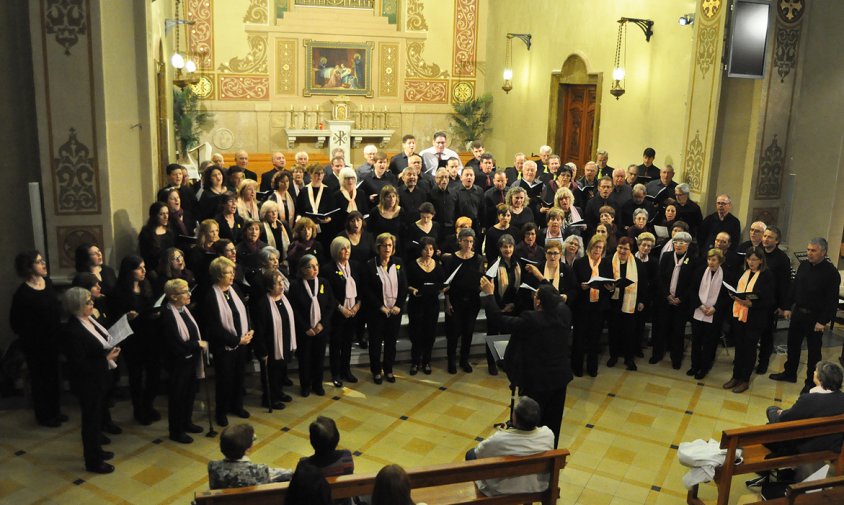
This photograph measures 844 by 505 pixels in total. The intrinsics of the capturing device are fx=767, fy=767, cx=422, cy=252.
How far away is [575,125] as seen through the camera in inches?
556

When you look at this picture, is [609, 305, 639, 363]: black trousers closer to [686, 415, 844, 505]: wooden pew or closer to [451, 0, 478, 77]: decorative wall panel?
[686, 415, 844, 505]: wooden pew

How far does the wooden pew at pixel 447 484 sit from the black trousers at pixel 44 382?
3295 mm

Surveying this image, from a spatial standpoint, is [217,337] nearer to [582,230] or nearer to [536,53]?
[582,230]

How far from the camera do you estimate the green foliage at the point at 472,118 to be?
1772cm

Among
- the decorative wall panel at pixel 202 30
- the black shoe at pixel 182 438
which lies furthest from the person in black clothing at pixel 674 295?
the decorative wall panel at pixel 202 30

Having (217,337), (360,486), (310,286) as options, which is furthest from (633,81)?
(360,486)

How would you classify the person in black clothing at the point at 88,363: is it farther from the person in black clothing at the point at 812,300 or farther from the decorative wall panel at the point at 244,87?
the decorative wall panel at the point at 244,87

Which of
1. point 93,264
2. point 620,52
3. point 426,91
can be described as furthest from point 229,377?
point 426,91

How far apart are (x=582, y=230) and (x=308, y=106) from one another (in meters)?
9.62

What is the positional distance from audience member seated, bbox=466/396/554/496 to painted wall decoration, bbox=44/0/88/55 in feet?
17.8

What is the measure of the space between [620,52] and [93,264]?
8971 millimetres

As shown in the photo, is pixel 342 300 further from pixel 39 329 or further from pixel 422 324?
pixel 39 329

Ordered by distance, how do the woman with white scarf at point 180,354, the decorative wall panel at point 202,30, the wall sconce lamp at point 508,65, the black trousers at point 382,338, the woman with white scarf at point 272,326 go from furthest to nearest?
the wall sconce lamp at point 508,65 → the decorative wall panel at point 202,30 → the black trousers at point 382,338 → the woman with white scarf at point 272,326 → the woman with white scarf at point 180,354

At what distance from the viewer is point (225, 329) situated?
21.5 feet
